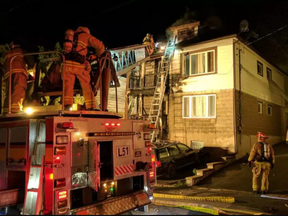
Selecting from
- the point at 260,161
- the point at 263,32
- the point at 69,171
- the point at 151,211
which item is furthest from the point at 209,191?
the point at 263,32

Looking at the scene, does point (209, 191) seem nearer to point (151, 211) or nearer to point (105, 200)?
point (151, 211)

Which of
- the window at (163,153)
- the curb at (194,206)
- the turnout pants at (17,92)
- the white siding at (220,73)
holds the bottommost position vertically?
the curb at (194,206)

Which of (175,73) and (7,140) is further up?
(175,73)

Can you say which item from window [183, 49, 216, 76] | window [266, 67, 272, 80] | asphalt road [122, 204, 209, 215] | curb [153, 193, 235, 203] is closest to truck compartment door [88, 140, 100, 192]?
asphalt road [122, 204, 209, 215]

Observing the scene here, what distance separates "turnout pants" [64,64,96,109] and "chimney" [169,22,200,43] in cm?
1040

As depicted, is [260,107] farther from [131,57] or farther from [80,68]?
[80,68]

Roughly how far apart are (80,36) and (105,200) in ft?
10.1

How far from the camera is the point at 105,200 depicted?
4.93m

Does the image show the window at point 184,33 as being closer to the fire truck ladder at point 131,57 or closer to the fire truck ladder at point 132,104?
the fire truck ladder at point 131,57

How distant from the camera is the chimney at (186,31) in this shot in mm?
15391

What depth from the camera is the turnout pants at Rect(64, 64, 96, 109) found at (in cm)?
551

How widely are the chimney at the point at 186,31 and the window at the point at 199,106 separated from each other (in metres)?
3.49

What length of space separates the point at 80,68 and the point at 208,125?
8.69 m

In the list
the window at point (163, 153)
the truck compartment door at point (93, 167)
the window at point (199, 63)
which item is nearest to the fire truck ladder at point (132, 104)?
the window at point (199, 63)
